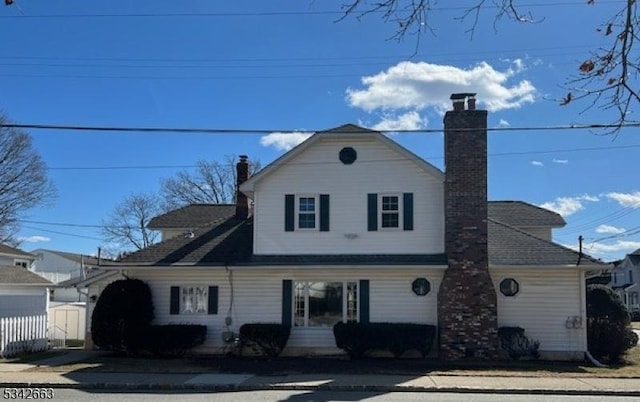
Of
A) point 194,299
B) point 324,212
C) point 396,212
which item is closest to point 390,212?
point 396,212

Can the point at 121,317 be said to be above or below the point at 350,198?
below

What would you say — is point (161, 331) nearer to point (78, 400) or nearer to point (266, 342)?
point (266, 342)

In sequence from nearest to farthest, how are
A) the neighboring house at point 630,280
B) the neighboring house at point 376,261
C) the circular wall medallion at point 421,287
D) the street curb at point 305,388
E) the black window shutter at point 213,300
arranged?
the street curb at point 305,388, the neighboring house at point 376,261, the circular wall medallion at point 421,287, the black window shutter at point 213,300, the neighboring house at point 630,280

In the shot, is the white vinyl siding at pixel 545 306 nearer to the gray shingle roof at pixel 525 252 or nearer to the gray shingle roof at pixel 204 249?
the gray shingle roof at pixel 525 252

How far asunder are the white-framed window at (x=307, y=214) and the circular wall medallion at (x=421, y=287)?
381 cm

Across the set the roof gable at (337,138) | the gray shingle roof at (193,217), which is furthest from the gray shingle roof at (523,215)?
the gray shingle roof at (193,217)

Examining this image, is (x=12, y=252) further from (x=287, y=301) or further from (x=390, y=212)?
(x=390, y=212)

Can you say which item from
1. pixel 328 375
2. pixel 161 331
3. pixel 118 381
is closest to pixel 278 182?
pixel 161 331

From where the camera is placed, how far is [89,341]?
23.3 meters

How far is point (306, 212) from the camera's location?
21.6 meters

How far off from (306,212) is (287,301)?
9.85 feet

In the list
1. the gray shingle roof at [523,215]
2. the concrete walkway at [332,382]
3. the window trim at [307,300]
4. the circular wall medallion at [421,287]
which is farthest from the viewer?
the gray shingle roof at [523,215]

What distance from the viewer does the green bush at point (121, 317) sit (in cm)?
2047

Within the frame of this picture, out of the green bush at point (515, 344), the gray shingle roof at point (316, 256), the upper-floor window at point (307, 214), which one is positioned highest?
the upper-floor window at point (307, 214)
